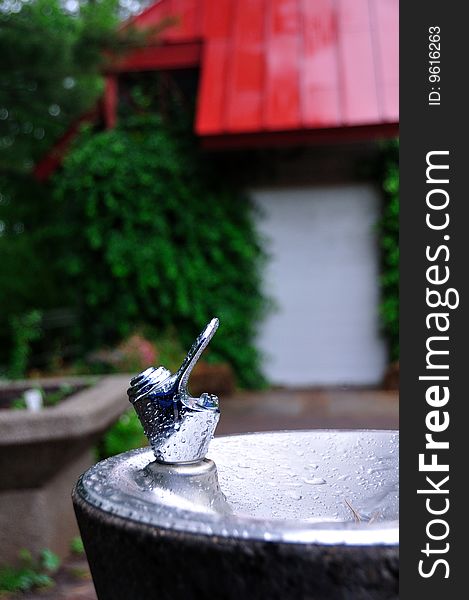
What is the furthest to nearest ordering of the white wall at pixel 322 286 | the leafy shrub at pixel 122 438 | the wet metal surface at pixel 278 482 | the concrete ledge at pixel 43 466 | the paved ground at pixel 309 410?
1. the white wall at pixel 322 286
2. the paved ground at pixel 309 410
3. the leafy shrub at pixel 122 438
4. the concrete ledge at pixel 43 466
5. the wet metal surface at pixel 278 482

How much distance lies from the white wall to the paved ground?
0.36 m

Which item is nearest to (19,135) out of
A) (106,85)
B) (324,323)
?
(106,85)

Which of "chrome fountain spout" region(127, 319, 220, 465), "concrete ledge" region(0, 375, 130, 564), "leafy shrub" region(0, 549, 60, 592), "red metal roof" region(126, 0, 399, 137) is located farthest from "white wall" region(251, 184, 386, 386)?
"chrome fountain spout" region(127, 319, 220, 465)

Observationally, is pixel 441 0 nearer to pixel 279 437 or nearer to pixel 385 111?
pixel 279 437

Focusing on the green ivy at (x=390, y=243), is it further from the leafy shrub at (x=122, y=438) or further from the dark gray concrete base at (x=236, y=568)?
the dark gray concrete base at (x=236, y=568)

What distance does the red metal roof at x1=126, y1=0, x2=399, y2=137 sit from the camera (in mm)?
7125

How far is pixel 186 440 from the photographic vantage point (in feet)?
4.03

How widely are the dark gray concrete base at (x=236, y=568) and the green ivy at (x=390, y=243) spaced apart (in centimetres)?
687

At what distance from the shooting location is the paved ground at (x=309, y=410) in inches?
236

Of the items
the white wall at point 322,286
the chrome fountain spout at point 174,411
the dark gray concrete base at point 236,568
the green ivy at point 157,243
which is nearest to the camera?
the dark gray concrete base at point 236,568

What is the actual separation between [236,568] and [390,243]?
703cm

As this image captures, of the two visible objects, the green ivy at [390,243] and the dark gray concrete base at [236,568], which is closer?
the dark gray concrete base at [236,568]

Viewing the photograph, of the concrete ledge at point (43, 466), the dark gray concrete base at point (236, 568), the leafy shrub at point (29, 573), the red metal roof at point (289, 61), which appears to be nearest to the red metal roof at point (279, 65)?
the red metal roof at point (289, 61)

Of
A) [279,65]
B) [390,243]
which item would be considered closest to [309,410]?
[390,243]
